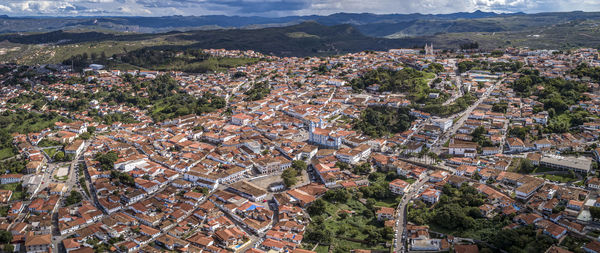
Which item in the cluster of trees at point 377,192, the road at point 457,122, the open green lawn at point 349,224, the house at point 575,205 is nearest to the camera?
the open green lawn at point 349,224

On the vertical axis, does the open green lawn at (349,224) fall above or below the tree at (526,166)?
below

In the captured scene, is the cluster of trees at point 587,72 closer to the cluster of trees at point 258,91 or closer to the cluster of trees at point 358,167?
the cluster of trees at point 358,167

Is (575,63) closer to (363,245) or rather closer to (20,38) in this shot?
(363,245)

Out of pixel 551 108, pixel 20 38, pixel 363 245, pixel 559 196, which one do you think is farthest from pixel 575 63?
pixel 20 38

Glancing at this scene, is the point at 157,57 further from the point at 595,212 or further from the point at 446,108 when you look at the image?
the point at 595,212

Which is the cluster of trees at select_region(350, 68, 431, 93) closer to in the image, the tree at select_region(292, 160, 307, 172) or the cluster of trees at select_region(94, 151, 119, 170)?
the tree at select_region(292, 160, 307, 172)

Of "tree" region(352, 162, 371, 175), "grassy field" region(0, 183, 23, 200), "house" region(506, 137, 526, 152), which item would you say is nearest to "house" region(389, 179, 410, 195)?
"tree" region(352, 162, 371, 175)

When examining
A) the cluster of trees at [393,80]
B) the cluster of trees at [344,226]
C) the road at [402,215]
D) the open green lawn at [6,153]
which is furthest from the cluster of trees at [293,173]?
the open green lawn at [6,153]
